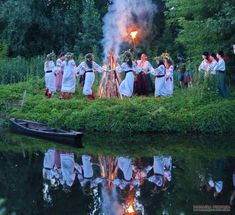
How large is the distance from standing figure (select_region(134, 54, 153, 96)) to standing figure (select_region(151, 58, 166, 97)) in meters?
0.62

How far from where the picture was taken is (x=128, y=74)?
68.2 ft

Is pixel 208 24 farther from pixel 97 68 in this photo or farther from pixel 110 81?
pixel 97 68

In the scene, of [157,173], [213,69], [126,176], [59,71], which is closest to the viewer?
[126,176]

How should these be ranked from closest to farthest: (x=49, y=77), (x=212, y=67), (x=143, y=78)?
1. (x=212, y=67)
2. (x=49, y=77)
3. (x=143, y=78)

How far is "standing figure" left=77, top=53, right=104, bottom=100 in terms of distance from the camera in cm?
2072

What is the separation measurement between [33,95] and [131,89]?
3.82 m

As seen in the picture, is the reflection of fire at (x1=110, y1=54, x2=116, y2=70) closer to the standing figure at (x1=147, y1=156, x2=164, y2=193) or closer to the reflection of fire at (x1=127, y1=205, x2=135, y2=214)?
the standing figure at (x1=147, y1=156, x2=164, y2=193)

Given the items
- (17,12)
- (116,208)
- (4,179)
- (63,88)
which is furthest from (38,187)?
(17,12)

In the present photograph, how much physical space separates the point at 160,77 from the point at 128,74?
136 centimetres

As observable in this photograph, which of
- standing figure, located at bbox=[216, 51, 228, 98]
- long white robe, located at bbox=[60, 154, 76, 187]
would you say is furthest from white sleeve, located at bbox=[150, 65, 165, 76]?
long white robe, located at bbox=[60, 154, 76, 187]

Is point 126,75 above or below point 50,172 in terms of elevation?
above

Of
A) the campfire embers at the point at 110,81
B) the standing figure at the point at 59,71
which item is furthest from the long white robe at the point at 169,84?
the standing figure at the point at 59,71

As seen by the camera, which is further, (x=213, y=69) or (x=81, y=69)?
(x=81, y=69)

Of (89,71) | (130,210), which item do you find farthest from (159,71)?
(130,210)
